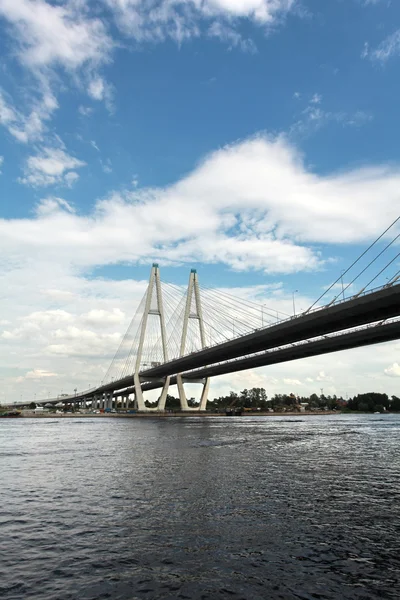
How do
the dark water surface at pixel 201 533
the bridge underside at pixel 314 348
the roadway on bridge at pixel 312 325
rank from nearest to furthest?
the dark water surface at pixel 201 533 → the roadway on bridge at pixel 312 325 → the bridge underside at pixel 314 348

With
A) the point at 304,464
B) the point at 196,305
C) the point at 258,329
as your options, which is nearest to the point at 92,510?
the point at 304,464

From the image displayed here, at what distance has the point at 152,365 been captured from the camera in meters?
100

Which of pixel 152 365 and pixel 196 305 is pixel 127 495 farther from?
pixel 152 365

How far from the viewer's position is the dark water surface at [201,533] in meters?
7.91

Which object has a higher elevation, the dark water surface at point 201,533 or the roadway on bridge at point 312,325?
the roadway on bridge at point 312,325

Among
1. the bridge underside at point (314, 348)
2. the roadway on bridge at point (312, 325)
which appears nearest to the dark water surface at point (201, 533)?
the roadway on bridge at point (312, 325)

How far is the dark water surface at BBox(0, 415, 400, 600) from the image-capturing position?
26.0 ft

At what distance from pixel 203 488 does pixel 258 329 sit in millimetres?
49081

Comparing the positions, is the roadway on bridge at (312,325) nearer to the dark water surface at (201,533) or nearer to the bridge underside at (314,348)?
the bridge underside at (314,348)

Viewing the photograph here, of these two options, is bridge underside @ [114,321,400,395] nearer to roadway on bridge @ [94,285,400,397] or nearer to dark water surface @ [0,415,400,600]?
roadway on bridge @ [94,285,400,397]

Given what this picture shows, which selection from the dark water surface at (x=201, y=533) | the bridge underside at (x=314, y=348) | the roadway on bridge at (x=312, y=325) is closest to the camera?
the dark water surface at (x=201, y=533)

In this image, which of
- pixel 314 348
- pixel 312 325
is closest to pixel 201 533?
pixel 312 325

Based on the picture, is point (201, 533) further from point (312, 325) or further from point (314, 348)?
point (314, 348)

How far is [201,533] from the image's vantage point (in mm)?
10805
